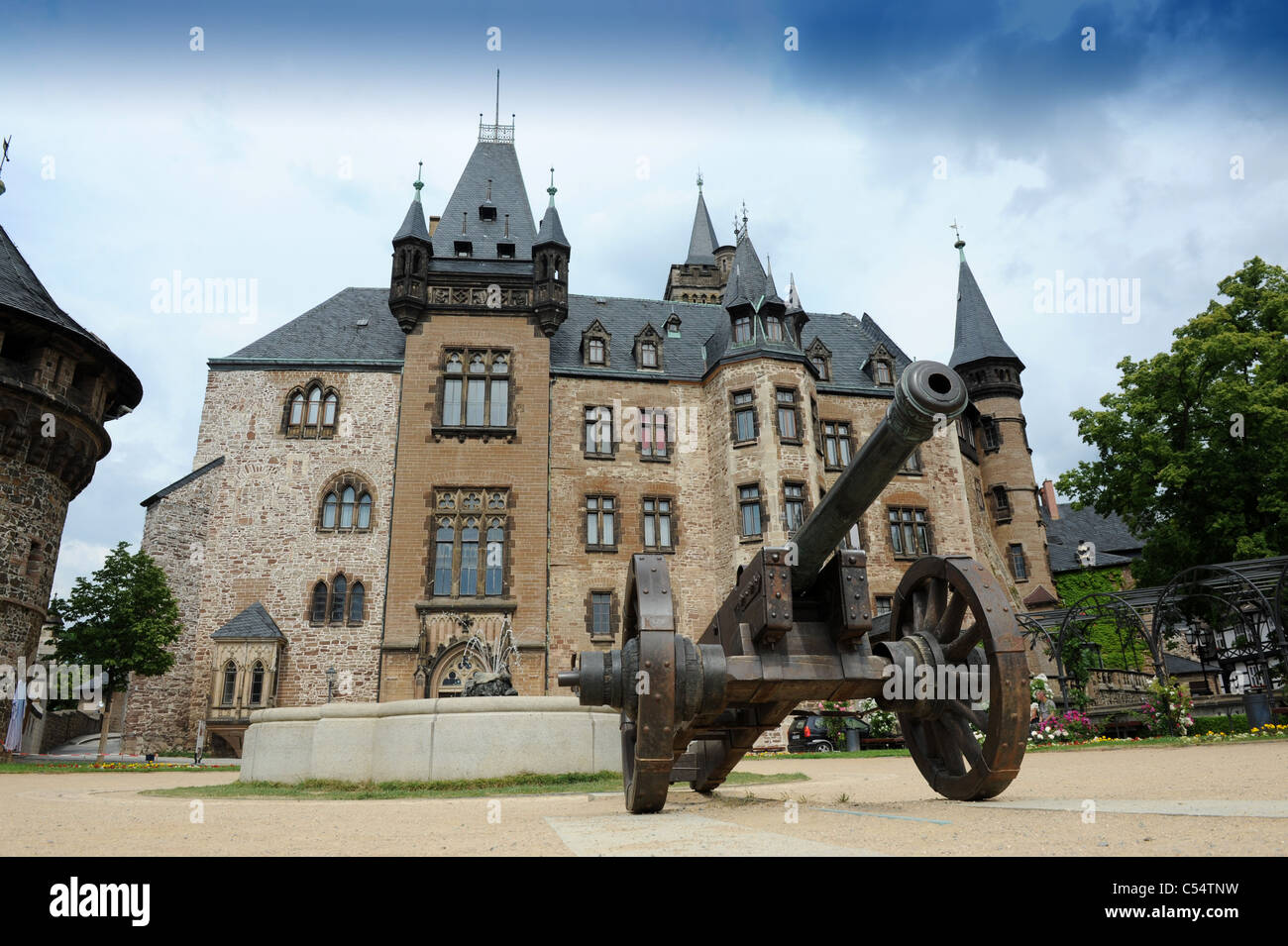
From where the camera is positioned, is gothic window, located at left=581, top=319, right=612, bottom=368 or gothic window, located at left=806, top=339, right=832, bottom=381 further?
gothic window, located at left=806, top=339, right=832, bottom=381

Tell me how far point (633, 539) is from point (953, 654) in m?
21.2

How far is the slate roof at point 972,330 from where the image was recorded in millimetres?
33750

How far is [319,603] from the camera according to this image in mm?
24312

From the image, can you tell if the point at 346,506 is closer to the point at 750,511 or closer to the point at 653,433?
the point at 653,433

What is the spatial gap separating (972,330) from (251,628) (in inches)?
1154

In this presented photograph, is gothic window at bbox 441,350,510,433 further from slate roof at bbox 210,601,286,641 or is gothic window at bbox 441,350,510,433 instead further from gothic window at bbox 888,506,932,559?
gothic window at bbox 888,506,932,559

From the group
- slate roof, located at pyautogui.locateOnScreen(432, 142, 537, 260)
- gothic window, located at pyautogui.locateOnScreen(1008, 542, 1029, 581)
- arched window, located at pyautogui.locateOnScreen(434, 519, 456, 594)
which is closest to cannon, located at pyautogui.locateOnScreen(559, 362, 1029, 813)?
arched window, located at pyautogui.locateOnScreen(434, 519, 456, 594)

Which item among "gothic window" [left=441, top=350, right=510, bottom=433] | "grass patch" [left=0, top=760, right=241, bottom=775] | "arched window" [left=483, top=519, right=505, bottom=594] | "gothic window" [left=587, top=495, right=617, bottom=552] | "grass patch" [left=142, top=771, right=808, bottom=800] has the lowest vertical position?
"grass patch" [left=0, top=760, right=241, bottom=775]

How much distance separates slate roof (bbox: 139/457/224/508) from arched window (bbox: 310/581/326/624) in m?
5.10

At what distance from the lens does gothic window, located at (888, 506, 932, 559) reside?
2727cm

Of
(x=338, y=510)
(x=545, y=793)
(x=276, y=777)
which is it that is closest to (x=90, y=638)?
(x=338, y=510)

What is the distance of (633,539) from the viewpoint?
1027 inches
